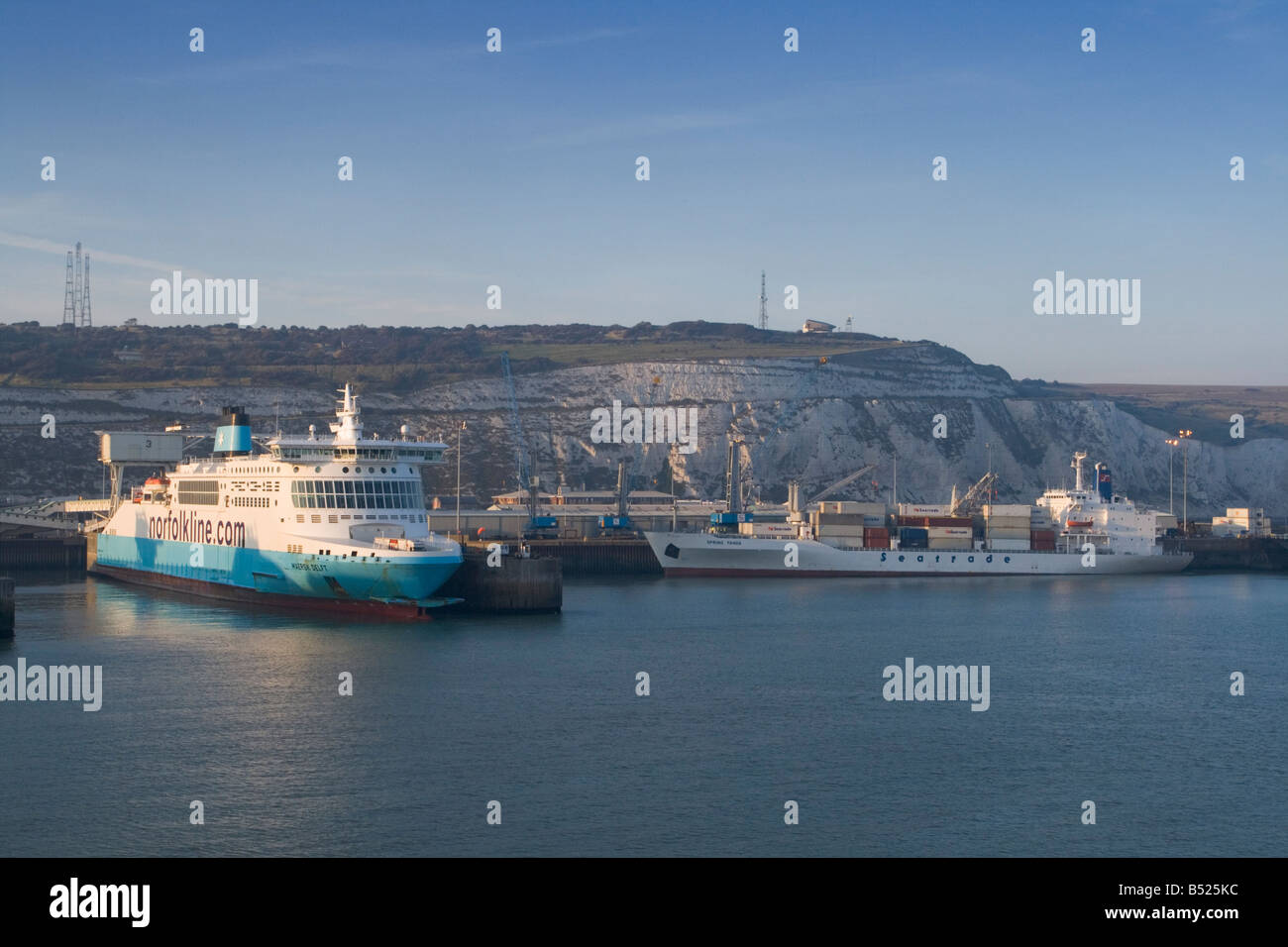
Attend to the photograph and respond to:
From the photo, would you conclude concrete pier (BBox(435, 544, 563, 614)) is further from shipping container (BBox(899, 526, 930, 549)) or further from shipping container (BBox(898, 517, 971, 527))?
shipping container (BBox(898, 517, 971, 527))

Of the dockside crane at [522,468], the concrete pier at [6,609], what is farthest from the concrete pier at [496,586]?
the dockside crane at [522,468]

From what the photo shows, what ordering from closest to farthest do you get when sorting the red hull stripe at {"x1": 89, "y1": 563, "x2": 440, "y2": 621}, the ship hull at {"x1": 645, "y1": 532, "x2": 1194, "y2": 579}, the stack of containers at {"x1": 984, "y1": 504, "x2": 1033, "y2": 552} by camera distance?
1. the red hull stripe at {"x1": 89, "y1": 563, "x2": 440, "y2": 621}
2. the ship hull at {"x1": 645, "y1": 532, "x2": 1194, "y2": 579}
3. the stack of containers at {"x1": 984, "y1": 504, "x2": 1033, "y2": 552}

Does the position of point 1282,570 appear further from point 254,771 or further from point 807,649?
point 254,771

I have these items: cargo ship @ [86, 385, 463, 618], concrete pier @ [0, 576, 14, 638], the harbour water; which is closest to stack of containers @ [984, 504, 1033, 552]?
the harbour water

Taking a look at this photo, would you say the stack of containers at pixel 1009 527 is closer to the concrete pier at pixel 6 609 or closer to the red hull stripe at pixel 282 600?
the red hull stripe at pixel 282 600

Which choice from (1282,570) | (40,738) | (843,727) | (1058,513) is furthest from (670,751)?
(1282,570)

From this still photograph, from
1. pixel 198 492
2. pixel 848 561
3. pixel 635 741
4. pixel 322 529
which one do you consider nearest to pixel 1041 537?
pixel 848 561
